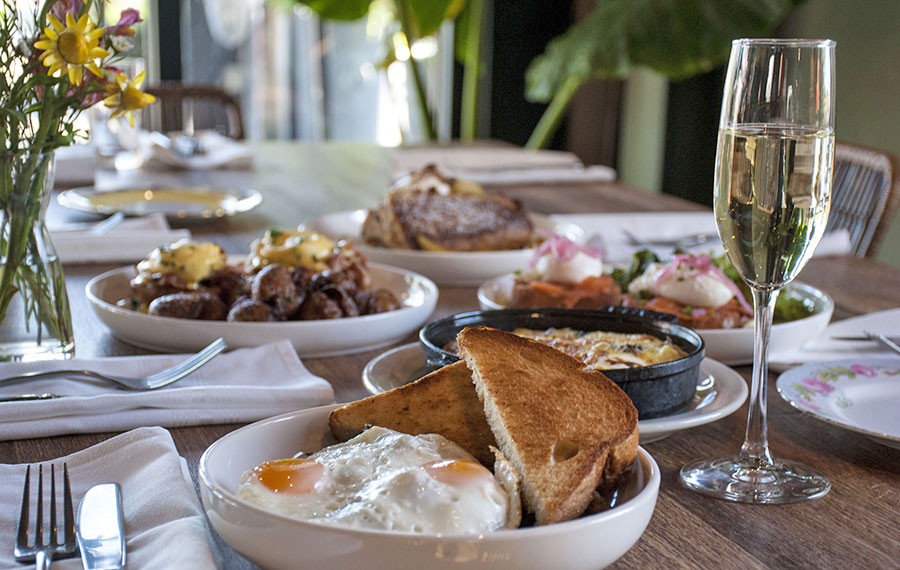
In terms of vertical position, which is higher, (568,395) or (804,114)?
(804,114)

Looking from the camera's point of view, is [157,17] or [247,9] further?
[247,9]

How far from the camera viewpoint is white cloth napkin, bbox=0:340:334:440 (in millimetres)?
1064

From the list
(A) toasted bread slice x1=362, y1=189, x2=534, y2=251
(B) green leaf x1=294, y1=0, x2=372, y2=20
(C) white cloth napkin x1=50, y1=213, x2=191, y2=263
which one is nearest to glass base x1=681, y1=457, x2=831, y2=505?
(A) toasted bread slice x1=362, y1=189, x2=534, y2=251

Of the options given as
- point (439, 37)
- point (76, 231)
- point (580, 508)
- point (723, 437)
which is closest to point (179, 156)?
point (76, 231)

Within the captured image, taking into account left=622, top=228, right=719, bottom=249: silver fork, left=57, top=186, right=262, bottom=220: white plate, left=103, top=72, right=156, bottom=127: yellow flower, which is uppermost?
left=103, top=72, right=156, bottom=127: yellow flower

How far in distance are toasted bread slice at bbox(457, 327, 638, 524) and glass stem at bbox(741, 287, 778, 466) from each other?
0.71 ft

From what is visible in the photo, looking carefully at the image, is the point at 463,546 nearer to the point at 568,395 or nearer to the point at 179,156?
the point at 568,395

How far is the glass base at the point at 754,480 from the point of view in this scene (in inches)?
36.1

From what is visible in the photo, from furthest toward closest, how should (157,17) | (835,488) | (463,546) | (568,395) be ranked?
(157,17) < (835,488) < (568,395) < (463,546)

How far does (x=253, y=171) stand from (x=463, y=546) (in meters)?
3.14

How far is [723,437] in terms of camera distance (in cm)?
111

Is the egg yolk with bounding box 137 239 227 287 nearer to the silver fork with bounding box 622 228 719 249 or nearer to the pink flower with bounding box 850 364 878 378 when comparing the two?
the pink flower with bounding box 850 364 878 378

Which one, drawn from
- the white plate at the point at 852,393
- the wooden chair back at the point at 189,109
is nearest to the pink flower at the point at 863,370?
the white plate at the point at 852,393

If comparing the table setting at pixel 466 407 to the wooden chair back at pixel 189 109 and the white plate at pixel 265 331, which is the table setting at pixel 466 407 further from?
the wooden chair back at pixel 189 109
